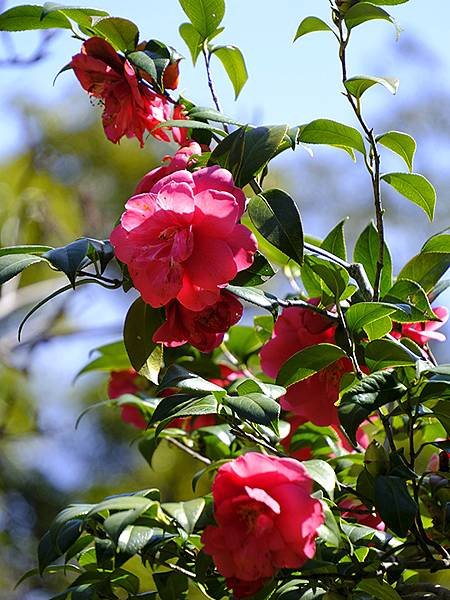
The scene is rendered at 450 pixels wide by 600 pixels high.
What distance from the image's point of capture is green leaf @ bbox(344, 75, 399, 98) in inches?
28.0

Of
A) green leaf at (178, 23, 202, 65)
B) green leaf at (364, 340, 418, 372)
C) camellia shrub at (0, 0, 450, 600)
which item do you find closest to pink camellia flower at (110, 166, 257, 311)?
camellia shrub at (0, 0, 450, 600)

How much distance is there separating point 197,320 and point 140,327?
62mm

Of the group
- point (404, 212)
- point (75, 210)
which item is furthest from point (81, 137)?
point (404, 212)

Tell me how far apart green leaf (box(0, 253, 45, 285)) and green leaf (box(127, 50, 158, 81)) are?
0.18m

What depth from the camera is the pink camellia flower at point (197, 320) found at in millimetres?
682

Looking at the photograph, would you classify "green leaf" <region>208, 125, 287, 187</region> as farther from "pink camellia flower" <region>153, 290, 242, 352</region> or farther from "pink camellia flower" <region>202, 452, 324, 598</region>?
"pink camellia flower" <region>202, 452, 324, 598</region>

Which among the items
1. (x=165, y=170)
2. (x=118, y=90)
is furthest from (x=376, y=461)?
(x=118, y=90)

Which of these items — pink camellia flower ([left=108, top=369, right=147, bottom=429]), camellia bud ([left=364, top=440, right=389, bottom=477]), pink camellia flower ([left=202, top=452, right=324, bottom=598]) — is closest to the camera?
pink camellia flower ([left=202, top=452, right=324, bottom=598])

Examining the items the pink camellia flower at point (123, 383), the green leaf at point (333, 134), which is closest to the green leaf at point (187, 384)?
the green leaf at point (333, 134)

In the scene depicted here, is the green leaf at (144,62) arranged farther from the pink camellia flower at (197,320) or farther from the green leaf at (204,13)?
the pink camellia flower at (197,320)

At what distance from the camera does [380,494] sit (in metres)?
0.64

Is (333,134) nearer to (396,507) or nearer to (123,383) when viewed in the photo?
(396,507)

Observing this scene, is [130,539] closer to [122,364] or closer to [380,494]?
[380,494]

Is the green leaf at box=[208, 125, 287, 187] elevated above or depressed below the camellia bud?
above
